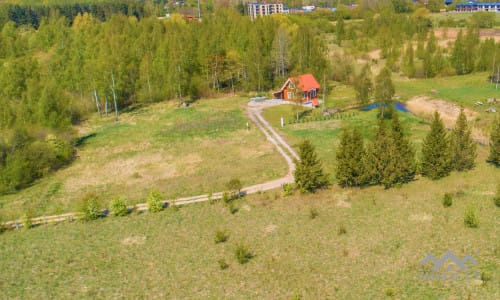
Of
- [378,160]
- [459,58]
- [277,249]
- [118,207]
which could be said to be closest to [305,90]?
[378,160]

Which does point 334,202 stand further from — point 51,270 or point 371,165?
point 51,270

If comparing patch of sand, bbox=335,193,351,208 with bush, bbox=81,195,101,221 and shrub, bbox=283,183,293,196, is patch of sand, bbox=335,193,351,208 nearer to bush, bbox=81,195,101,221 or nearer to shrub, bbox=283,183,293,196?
shrub, bbox=283,183,293,196

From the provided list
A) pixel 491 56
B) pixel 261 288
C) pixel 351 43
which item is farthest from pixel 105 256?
pixel 351 43

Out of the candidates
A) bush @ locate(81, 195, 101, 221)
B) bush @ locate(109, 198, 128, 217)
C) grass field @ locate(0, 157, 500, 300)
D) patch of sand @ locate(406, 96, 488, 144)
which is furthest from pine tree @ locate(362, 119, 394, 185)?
bush @ locate(81, 195, 101, 221)

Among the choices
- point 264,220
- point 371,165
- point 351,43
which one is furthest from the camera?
point 351,43

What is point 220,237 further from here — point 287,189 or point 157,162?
point 157,162
